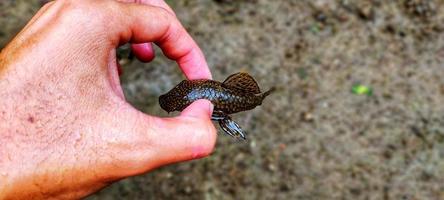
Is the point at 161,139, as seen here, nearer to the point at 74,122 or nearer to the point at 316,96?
the point at 74,122

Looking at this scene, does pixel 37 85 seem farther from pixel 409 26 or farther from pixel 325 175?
pixel 409 26

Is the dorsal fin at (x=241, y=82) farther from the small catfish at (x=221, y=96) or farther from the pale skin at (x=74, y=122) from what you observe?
the pale skin at (x=74, y=122)

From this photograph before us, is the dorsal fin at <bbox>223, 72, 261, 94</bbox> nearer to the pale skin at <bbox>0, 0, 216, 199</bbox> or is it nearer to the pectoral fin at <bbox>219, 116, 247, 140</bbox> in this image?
the pectoral fin at <bbox>219, 116, 247, 140</bbox>

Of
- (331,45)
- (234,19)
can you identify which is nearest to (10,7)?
(234,19)

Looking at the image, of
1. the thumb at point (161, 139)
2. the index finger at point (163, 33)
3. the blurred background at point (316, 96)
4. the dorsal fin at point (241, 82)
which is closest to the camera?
the thumb at point (161, 139)

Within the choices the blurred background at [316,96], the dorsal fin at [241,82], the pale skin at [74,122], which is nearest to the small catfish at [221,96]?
the dorsal fin at [241,82]

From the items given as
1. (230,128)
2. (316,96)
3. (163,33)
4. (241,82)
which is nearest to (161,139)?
(163,33)

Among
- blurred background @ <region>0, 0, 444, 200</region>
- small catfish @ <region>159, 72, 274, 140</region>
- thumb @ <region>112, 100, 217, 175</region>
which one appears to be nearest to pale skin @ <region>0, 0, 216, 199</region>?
thumb @ <region>112, 100, 217, 175</region>
